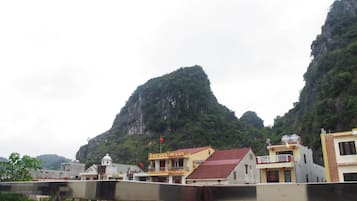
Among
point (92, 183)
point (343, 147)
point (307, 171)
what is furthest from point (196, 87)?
point (92, 183)

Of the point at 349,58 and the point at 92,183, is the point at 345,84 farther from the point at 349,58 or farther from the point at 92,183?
the point at 92,183

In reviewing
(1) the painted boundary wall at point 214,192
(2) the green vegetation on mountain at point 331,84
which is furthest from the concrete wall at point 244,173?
(1) the painted boundary wall at point 214,192

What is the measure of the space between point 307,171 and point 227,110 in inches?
1811

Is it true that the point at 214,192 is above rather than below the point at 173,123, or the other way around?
below

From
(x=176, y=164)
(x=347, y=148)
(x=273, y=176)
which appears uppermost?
(x=347, y=148)

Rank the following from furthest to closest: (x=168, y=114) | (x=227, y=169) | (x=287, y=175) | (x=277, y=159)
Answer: (x=168, y=114), (x=227, y=169), (x=277, y=159), (x=287, y=175)

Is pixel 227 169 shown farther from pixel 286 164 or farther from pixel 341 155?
pixel 341 155

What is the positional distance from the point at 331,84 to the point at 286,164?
20971mm

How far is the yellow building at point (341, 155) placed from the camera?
1675 cm

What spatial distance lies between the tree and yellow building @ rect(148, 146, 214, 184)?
1380 centimetres

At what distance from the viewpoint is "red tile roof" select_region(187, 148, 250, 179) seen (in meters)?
23.1

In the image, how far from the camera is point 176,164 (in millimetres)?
27125

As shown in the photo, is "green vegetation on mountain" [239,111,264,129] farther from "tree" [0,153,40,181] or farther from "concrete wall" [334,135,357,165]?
"tree" [0,153,40,181]

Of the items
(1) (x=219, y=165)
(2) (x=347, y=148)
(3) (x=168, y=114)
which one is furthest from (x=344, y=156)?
(3) (x=168, y=114)
